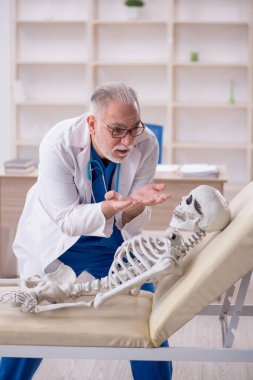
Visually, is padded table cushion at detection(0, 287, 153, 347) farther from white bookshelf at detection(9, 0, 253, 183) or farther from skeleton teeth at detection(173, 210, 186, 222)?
white bookshelf at detection(9, 0, 253, 183)

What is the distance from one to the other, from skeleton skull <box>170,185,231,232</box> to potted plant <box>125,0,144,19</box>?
444 centimetres

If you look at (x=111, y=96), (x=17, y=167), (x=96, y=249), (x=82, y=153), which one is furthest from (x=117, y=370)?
(x=17, y=167)

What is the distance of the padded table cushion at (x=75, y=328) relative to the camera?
183 centimetres

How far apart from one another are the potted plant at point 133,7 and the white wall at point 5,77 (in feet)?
3.42

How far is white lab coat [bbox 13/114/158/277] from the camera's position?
Answer: 222 cm

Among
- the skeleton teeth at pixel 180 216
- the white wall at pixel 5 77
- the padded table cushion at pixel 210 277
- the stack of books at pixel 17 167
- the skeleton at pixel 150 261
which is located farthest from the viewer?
the white wall at pixel 5 77

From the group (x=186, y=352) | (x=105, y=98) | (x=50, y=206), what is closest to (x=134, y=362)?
(x=186, y=352)

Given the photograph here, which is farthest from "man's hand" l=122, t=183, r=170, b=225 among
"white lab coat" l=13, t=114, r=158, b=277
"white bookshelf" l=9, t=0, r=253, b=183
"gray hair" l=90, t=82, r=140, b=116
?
"white bookshelf" l=9, t=0, r=253, b=183

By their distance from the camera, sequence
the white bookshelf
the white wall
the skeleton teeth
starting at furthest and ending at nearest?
the white wall < the white bookshelf < the skeleton teeth

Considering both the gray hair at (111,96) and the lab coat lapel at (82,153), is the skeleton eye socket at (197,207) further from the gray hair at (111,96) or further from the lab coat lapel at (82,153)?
the lab coat lapel at (82,153)

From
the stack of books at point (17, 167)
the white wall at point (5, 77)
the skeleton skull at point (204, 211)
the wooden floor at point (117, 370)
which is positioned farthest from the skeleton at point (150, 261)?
the white wall at point (5, 77)

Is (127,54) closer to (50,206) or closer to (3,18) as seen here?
(3,18)

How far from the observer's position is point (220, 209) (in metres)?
1.95

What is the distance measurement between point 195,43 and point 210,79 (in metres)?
0.33
